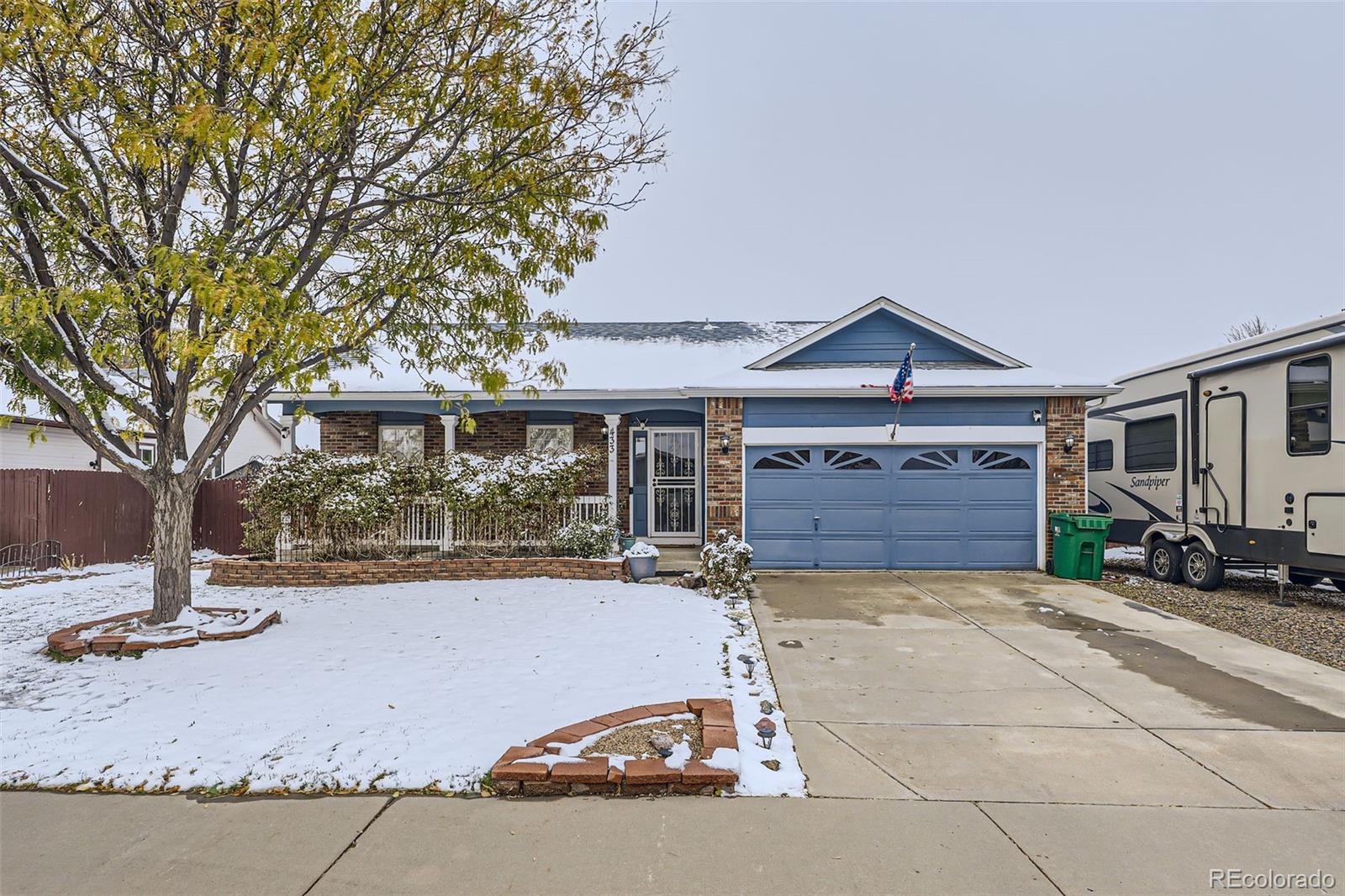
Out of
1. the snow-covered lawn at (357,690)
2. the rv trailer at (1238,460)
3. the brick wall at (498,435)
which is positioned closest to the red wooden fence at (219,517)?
the brick wall at (498,435)

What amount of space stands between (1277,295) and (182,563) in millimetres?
48424

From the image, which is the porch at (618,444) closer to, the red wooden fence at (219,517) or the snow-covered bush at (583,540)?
the red wooden fence at (219,517)

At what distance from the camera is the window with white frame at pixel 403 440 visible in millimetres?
12812

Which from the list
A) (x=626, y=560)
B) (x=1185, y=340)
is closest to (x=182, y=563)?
(x=626, y=560)

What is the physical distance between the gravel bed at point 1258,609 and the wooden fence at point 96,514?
1517cm

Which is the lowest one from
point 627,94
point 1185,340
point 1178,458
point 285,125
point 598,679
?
point 598,679

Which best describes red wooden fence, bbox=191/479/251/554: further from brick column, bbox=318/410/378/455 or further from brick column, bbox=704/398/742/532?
brick column, bbox=704/398/742/532

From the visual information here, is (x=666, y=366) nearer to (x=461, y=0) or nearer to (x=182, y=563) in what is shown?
(x=461, y=0)

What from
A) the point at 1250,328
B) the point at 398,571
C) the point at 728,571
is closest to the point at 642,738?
the point at 728,571

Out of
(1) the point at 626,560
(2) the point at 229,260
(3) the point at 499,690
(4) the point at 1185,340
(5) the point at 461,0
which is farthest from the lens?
(4) the point at 1185,340

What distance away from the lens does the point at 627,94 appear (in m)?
6.61

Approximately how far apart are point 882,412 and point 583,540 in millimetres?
5253

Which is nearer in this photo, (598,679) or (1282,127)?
(598,679)

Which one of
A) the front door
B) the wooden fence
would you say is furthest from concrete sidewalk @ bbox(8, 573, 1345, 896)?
the wooden fence
